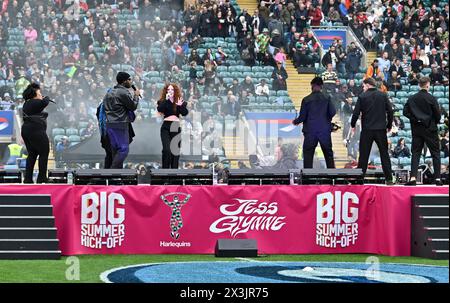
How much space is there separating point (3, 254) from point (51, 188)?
113 cm

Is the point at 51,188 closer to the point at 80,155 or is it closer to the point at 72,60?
the point at 80,155

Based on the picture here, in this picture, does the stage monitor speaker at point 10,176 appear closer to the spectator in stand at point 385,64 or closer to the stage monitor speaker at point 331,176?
the stage monitor speaker at point 331,176

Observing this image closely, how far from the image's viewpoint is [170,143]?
16.2 meters

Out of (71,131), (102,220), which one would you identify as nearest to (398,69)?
(71,131)

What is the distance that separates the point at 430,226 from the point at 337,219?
1.25m

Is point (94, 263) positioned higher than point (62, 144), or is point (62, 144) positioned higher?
point (62, 144)

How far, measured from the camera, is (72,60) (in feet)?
96.6

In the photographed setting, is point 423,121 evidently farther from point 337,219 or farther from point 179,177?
point 179,177

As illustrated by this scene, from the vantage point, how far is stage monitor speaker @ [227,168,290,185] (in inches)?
577

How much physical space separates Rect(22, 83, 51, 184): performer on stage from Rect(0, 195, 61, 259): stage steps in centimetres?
110

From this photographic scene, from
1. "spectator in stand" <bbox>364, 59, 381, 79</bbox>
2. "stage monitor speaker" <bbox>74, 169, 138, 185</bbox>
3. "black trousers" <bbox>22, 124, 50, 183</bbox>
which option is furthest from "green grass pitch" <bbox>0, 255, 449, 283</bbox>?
"spectator in stand" <bbox>364, 59, 381, 79</bbox>

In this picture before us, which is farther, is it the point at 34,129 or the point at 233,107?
the point at 233,107

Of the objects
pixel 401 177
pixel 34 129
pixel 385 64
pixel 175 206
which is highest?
pixel 385 64
